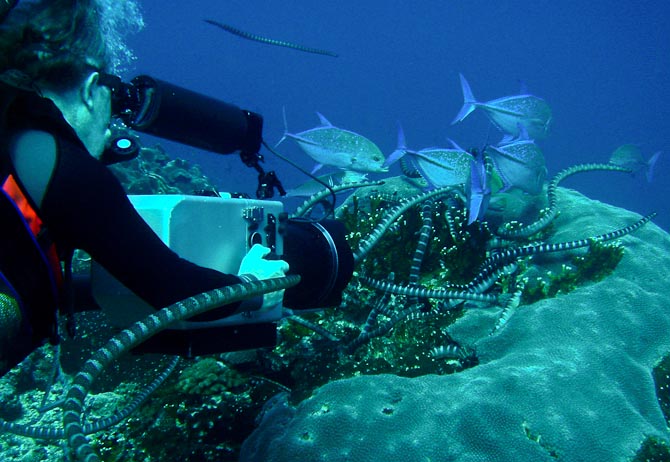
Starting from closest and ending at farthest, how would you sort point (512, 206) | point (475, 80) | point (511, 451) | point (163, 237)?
point (163, 237), point (511, 451), point (512, 206), point (475, 80)

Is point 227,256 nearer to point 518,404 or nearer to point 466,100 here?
point 518,404

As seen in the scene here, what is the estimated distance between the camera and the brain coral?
239 centimetres

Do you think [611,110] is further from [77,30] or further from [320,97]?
[77,30]

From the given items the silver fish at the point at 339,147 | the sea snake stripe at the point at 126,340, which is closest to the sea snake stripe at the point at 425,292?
the sea snake stripe at the point at 126,340

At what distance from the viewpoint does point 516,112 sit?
5.18 meters

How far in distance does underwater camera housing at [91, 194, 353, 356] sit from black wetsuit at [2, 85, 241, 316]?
0.93ft

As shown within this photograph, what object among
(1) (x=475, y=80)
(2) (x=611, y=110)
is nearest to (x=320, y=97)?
(1) (x=475, y=80)

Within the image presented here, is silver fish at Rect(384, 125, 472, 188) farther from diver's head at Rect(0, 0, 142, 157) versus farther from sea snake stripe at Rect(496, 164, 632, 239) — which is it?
diver's head at Rect(0, 0, 142, 157)

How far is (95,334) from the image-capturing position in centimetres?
455

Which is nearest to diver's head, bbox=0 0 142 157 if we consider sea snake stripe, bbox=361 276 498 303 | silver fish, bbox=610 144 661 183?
sea snake stripe, bbox=361 276 498 303

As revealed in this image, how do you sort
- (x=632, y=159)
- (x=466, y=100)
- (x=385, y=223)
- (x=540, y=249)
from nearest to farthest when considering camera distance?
1. (x=385, y=223)
2. (x=540, y=249)
3. (x=466, y=100)
4. (x=632, y=159)

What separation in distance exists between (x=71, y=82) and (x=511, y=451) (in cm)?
288

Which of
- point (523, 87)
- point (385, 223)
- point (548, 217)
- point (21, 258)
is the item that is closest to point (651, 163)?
point (523, 87)

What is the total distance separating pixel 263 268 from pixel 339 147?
3328 mm
